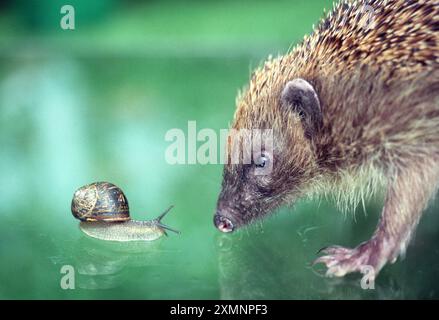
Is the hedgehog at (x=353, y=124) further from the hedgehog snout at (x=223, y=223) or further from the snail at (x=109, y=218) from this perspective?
the snail at (x=109, y=218)

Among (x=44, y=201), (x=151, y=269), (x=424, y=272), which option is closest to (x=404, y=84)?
(x=424, y=272)

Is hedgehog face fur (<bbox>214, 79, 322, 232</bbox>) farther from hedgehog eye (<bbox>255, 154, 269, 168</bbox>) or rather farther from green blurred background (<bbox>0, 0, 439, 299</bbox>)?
green blurred background (<bbox>0, 0, 439, 299</bbox>)

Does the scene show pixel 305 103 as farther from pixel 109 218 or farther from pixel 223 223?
pixel 109 218

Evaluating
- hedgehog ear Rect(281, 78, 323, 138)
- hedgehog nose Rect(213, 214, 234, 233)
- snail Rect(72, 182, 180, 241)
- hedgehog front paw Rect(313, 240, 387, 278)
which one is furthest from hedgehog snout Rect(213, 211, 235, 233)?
hedgehog ear Rect(281, 78, 323, 138)

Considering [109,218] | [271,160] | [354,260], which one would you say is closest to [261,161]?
[271,160]

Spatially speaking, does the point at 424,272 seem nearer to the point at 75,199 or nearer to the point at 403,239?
the point at 403,239
